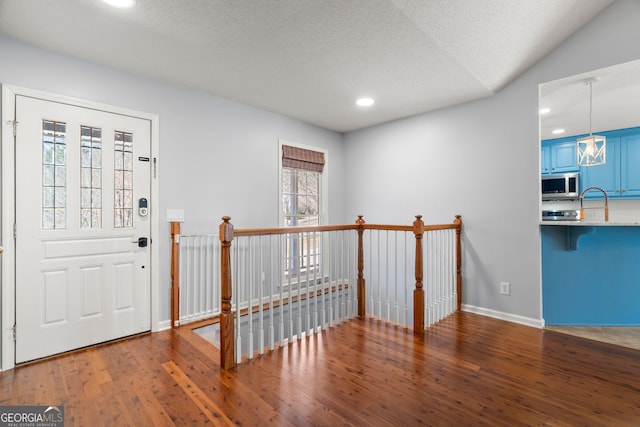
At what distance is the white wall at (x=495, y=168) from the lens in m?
2.75

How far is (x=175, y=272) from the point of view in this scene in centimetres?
307

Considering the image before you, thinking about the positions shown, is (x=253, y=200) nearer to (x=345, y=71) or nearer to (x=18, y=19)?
(x=345, y=71)

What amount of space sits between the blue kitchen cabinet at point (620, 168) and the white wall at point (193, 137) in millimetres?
4610

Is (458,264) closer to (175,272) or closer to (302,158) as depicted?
(302,158)

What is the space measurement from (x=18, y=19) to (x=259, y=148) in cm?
229

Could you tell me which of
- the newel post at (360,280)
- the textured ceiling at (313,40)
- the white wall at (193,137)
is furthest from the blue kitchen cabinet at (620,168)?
the white wall at (193,137)

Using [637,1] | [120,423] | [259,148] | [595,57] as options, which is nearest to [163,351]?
[120,423]

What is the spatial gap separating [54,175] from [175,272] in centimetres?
128

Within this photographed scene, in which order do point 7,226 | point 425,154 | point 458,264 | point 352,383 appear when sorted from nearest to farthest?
point 352,383
point 7,226
point 458,264
point 425,154

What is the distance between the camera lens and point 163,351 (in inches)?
101

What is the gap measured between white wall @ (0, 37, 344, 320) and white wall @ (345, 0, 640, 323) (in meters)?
1.67

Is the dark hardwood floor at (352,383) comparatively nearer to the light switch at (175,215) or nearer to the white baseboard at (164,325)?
the white baseboard at (164,325)

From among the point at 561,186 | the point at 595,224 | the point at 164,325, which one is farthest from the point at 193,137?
the point at 561,186

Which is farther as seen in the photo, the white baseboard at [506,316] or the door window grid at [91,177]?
the white baseboard at [506,316]
